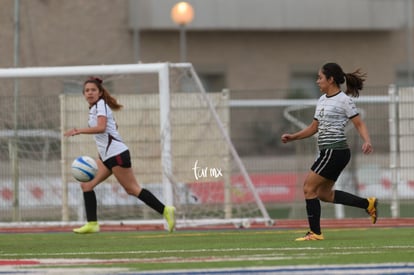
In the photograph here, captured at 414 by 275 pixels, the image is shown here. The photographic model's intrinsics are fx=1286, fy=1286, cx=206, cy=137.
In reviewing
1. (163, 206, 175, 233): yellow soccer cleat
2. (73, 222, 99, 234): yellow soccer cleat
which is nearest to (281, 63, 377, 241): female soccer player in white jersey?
(163, 206, 175, 233): yellow soccer cleat

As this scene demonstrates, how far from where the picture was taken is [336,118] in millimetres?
13570

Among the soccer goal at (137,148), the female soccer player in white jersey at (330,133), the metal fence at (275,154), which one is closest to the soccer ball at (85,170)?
the soccer goal at (137,148)

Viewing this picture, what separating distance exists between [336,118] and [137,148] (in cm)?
580

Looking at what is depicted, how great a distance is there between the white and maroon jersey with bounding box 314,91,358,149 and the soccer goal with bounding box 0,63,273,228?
14.6ft

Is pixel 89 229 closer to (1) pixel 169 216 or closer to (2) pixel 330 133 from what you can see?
(1) pixel 169 216

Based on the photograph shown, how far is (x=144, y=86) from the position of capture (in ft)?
64.7

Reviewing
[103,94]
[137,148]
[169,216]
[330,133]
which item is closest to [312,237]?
[330,133]

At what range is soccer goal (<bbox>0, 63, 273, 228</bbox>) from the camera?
18.1 metres

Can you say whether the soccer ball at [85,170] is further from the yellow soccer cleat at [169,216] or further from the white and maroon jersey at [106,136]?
the yellow soccer cleat at [169,216]

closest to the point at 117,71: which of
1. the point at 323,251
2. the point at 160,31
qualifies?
the point at 323,251

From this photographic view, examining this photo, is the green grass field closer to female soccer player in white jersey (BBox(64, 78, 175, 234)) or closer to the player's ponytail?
female soccer player in white jersey (BBox(64, 78, 175, 234))

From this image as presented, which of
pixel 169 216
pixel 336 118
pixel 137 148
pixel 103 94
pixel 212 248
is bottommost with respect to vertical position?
pixel 212 248

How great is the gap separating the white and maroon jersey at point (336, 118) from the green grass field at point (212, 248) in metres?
1.05

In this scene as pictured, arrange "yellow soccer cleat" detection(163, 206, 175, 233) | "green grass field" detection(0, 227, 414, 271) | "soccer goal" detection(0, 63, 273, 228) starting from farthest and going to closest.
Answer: "soccer goal" detection(0, 63, 273, 228), "yellow soccer cleat" detection(163, 206, 175, 233), "green grass field" detection(0, 227, 414, 271)
